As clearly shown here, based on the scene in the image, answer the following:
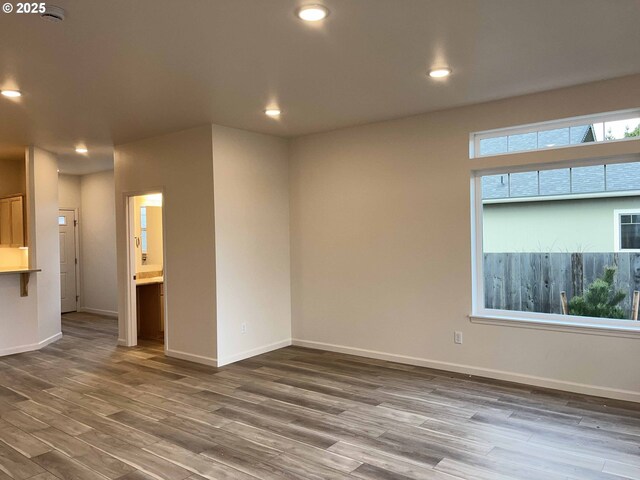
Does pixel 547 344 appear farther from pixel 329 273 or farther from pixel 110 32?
pixel 110 32

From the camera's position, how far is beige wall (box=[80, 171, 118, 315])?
29.1 ft

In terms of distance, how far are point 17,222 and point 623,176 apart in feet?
24.3

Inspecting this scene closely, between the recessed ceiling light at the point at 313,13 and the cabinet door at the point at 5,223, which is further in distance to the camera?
the cabinet door at the point at 5,223

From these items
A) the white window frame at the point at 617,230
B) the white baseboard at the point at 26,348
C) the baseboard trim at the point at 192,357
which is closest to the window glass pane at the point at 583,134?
the white window frame at the point at 617,230

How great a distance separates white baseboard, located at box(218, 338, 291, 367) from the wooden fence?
8.50 ft

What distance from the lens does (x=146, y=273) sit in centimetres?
703

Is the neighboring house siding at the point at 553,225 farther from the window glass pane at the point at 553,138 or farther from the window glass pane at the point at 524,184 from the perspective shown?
the window glass pane at the point at 553,138

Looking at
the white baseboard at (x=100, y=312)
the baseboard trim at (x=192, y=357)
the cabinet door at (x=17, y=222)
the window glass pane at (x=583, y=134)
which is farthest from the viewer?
the white baseboard at (x=100, y=312)

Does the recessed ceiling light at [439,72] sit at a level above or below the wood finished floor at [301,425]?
above

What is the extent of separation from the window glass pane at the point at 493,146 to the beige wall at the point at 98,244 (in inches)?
263

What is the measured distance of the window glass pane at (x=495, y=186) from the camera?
4.71 m

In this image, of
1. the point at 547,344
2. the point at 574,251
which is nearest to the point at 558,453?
the point at 547,344

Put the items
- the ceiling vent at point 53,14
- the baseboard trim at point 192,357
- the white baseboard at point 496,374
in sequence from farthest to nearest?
the baseboard trim at point 192,357
the white baseboard at point 496,374
the ceiling vent at point 53,14

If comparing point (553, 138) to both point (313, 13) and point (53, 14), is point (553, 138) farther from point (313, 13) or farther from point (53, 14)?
point (53, 14)
